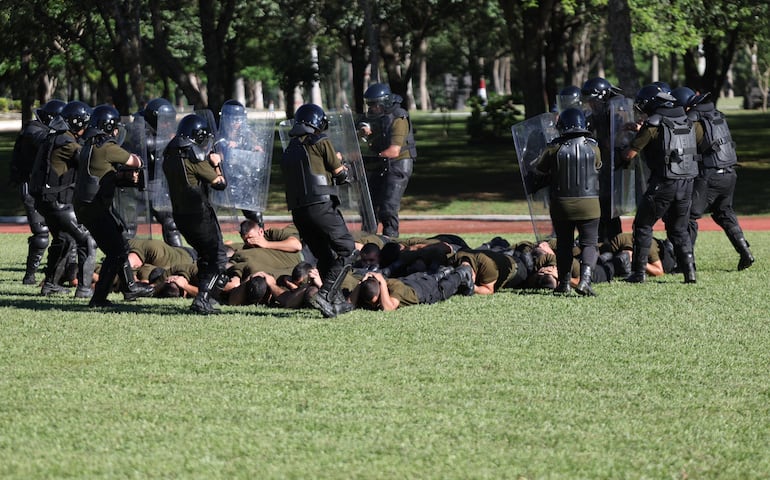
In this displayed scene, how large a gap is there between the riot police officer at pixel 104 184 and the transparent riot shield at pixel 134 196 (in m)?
1.57

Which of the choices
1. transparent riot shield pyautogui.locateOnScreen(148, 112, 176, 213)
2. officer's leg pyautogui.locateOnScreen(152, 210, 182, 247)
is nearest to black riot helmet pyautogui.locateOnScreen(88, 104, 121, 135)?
transparent riot shield pyautogui.locateOnScreen(148, 112, 176, 213)

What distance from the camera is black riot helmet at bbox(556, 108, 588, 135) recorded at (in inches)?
445

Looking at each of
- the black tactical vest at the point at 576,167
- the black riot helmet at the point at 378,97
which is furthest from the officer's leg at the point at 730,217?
the black riot helmet at the point at 378,97

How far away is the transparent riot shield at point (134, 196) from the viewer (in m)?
12.8

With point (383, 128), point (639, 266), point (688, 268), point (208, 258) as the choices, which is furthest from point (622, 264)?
point (208, 258)

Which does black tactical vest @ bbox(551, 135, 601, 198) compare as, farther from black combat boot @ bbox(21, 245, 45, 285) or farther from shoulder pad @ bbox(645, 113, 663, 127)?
black combat boot @ bbox(21, 245, 45, 285)

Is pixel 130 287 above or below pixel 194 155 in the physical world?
below

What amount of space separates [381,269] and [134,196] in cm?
276

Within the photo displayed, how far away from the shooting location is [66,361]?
8.38m

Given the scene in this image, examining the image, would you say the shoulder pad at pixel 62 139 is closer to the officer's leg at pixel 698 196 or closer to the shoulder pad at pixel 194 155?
the shoulder pad at pixel 194 155

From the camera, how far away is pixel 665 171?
12156mm

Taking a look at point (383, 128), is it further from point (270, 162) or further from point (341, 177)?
point (341, 177)

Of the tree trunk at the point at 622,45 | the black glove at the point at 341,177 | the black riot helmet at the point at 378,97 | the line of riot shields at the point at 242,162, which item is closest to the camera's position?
the black glove at the point at 341,177

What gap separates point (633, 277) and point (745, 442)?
254 inches
